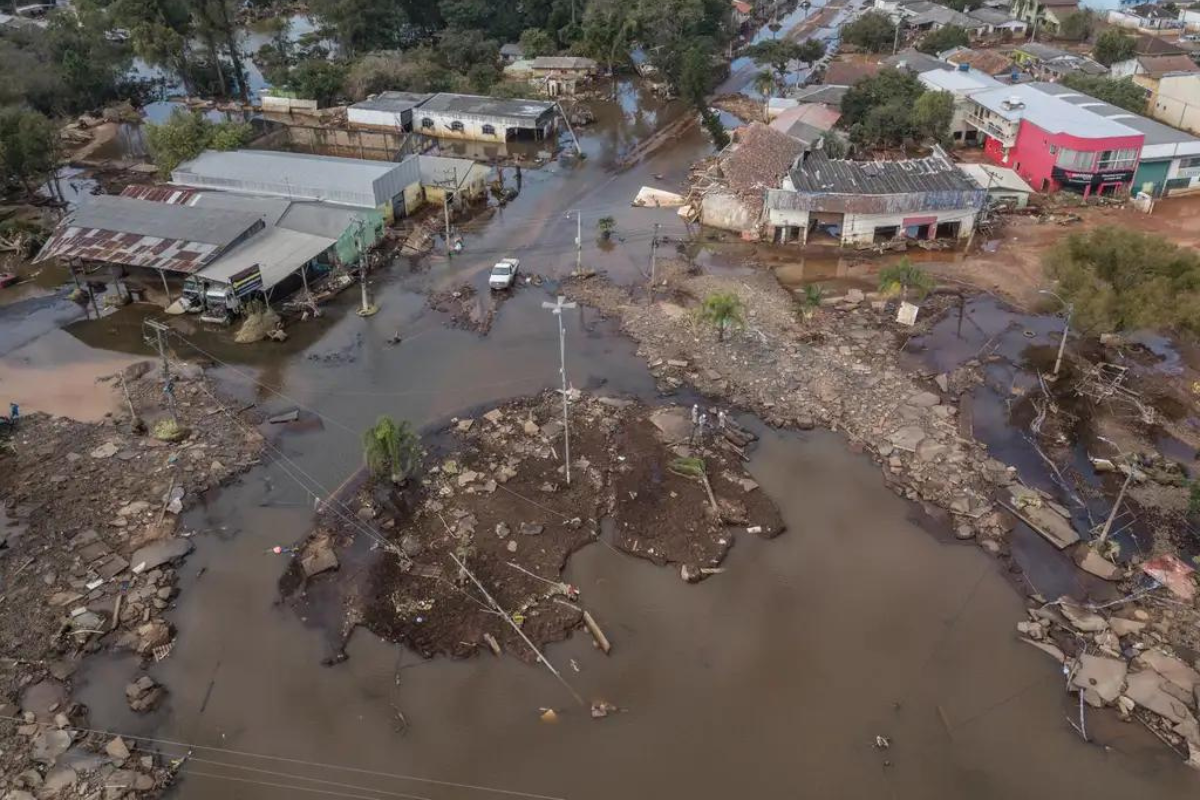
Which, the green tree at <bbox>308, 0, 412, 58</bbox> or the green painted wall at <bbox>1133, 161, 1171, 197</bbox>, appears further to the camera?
the green tree at <bbox>308, 0, 412, 58</bbox>

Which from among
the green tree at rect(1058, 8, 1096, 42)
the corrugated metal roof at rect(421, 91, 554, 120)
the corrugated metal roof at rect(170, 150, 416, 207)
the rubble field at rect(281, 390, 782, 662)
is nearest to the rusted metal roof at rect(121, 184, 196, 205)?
the corrugated metal roof at rect(170, 150, 416, 207)

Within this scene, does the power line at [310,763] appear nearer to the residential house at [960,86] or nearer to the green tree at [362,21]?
the residential house at [960,86]

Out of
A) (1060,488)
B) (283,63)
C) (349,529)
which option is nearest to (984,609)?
(1060,488)

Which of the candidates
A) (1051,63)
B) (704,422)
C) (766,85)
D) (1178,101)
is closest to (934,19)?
(1051,63)

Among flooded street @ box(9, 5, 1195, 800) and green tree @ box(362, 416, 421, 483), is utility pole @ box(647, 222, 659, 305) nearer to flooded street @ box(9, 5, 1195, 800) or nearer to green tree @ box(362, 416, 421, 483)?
flooded street @ box(9, 5, 1195, 800)

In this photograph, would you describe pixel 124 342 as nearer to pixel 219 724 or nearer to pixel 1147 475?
pixel 219 724

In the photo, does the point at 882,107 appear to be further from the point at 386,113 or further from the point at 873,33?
the point at 386,113
